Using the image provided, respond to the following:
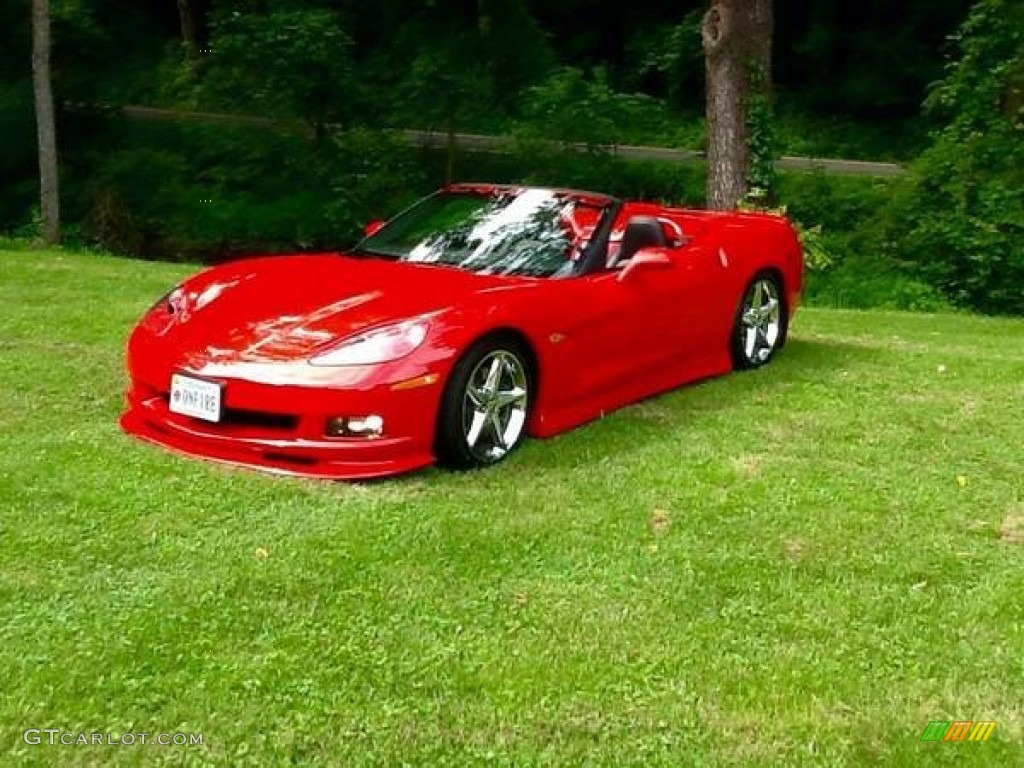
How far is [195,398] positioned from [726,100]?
10652mm

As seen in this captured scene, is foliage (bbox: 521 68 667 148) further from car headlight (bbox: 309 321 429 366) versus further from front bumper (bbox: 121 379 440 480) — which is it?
front bumper (bbox: 121 379 440 480)

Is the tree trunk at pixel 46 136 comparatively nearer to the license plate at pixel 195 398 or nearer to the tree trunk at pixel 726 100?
the tree trunk at pixel 726 100

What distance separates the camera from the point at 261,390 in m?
5.05

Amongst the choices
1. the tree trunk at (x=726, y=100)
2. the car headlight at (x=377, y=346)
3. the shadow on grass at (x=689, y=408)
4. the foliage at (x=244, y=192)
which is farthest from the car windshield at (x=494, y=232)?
the foliage at (x=244, y=192)

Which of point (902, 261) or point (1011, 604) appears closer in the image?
point (1011, 604)

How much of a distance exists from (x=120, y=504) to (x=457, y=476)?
1357 millimetres

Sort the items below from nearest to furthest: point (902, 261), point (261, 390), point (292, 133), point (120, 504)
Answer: point (120, 504), point (261, 390), point (902, 261), point (292, 133)

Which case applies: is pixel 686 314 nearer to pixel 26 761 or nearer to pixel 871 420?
pixel 871 420

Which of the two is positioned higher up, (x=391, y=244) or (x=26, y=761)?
(x=391, y=244)

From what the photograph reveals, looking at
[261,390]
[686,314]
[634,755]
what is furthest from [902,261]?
[634,755]

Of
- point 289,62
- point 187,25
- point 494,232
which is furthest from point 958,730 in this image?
point 187,25

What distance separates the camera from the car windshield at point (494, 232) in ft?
20.7

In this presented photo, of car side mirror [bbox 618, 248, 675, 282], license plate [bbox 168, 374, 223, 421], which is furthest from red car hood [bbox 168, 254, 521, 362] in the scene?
car side mirror [bbox 618, 248, 675, 282]

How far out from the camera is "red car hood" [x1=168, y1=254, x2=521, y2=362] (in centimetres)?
527
